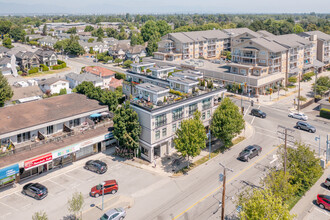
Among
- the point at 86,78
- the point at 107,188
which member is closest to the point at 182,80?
the point at 107,188

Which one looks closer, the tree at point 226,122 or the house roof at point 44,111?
the tree at point 226,122

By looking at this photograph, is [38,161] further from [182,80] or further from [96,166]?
[182,80]

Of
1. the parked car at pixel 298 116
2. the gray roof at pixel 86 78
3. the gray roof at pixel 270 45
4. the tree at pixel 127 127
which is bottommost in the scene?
the parked car at pixel 298 116

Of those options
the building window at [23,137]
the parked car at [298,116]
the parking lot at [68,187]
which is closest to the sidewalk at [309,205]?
the parking lot at [68,187]

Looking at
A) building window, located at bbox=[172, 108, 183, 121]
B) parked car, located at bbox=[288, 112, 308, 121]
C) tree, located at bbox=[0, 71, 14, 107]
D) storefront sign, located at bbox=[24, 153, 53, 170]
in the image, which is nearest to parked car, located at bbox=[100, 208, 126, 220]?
storefront sign, located at bbox=[24, 153, 53, 170]

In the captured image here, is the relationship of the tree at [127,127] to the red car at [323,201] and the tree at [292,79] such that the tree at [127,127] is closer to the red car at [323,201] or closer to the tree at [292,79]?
the red car at [323,201]

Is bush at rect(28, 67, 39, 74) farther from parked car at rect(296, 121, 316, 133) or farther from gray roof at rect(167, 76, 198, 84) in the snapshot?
parked car at rect(296, 121, 316, 133)

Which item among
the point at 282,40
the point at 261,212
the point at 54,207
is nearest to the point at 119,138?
the point at 54,207

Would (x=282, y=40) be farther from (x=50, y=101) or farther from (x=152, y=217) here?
(x=152, y=217)
